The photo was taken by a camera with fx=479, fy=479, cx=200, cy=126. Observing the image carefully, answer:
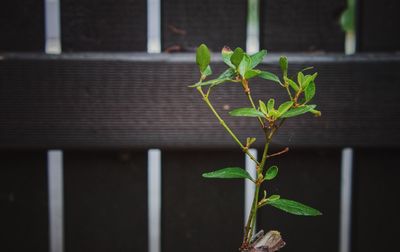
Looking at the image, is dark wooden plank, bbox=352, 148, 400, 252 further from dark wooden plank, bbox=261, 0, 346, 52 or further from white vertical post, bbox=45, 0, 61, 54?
white vertical post, bbox=45, 0, 61, 54

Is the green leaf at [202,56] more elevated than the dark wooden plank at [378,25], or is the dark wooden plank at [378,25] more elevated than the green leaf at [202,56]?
the dark wooden plank at [378,25]

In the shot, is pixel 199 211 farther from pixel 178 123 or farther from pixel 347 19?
pixel 347 19

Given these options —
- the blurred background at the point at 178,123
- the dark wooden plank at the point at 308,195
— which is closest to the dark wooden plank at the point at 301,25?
the blurred background at the point at 178,123

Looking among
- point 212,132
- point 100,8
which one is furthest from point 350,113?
point 100,8

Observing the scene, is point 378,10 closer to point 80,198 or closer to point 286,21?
point 286,21

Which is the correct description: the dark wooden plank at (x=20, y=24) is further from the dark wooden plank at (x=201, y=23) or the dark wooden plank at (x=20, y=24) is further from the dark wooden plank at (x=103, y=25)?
the dark wooden plank at (x=201, y=23)

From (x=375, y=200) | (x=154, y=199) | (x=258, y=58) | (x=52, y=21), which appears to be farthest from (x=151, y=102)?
(x=154, y=199)
